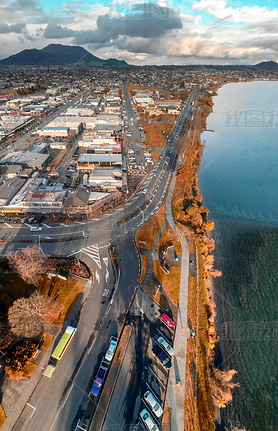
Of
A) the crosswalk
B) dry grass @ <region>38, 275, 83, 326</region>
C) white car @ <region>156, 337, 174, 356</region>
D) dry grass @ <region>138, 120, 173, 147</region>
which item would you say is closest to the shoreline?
white car @ <region>156, 337, 174, 356</region>

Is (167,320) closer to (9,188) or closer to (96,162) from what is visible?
(9,188)

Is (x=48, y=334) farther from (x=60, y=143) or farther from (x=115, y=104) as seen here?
(x=115, y=104)

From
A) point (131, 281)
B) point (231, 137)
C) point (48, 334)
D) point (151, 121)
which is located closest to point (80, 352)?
point (48, 334)

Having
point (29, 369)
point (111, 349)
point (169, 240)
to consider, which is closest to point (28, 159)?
point (169, 240)

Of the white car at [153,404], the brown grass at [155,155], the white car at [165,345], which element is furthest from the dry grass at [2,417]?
the brown grass at [155,155]

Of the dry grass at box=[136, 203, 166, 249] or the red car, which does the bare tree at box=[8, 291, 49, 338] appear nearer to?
the red car

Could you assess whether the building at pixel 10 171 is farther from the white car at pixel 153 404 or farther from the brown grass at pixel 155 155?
the white car at pixel 153 404
